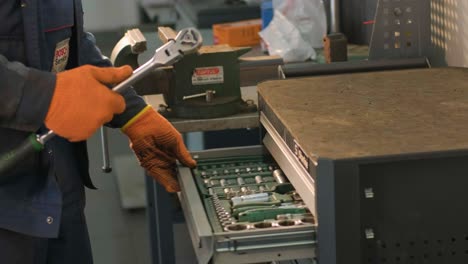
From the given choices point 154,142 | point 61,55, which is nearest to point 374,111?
point 154,142

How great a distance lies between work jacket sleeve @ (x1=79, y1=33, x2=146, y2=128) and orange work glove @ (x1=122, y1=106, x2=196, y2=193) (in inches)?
0.5

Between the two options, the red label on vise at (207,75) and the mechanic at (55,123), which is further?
the red label on vise at (207,75)

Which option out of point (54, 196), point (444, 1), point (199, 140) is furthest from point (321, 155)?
point (199, 140)

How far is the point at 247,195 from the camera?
1580 mm

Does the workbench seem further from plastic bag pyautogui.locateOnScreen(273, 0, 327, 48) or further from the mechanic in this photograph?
plastic bag pyautogui.locateOnScreen(273, 0, 327, 48)

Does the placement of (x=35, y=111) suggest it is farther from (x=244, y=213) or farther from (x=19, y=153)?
(x=244, y=213)

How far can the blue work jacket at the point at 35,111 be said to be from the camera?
4.81 ft

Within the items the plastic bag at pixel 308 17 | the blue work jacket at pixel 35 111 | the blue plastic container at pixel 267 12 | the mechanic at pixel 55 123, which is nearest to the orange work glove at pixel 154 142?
the mechanic at pixel 55 123

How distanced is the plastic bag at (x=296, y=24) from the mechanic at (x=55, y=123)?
100 cm

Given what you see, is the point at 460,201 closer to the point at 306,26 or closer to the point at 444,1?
the point at 444,1

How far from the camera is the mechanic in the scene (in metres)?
1.46

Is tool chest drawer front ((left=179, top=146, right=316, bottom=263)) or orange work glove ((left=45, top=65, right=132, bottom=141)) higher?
orange work glove ((left=45, top=65, right=132, bottom=141))

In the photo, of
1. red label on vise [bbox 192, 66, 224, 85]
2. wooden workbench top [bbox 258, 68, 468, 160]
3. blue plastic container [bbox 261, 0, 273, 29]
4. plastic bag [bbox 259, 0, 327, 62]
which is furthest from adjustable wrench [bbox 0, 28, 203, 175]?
blue plastic container [bbox 261, 0, 273, 29]

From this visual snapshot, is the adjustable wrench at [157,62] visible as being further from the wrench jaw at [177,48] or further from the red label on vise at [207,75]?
the red label on vise at [207,75]
